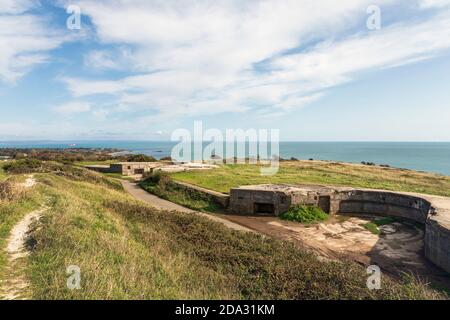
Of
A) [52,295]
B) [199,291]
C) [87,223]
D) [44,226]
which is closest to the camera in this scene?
[52,295]

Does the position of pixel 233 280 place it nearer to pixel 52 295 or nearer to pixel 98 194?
pixel 52 295

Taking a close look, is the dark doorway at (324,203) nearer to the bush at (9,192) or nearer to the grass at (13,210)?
the grass at (13,210)

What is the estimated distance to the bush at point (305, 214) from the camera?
51.6 feet

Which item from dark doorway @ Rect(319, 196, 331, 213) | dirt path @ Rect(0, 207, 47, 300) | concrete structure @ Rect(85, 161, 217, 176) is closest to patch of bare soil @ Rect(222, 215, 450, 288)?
dark doorway @ Rect(319, 196, 331, 213)

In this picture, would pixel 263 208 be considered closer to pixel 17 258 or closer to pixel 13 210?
pixel 13 210

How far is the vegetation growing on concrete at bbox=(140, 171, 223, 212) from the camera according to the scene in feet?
62.3

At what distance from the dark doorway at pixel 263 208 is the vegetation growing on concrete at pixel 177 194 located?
2.33 m

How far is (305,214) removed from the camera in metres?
15.9

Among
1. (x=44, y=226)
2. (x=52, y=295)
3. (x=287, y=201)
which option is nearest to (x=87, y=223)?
(x=44, y=226)

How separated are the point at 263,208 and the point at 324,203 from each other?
11.5 ft

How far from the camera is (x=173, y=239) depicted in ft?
35.1

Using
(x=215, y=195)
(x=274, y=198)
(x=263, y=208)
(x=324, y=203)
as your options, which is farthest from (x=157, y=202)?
(x=324, y=203)

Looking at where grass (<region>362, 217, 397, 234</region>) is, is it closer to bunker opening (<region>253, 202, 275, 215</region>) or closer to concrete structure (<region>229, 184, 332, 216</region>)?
concrete structure (<region>229, 184, 332, 216</region>)
